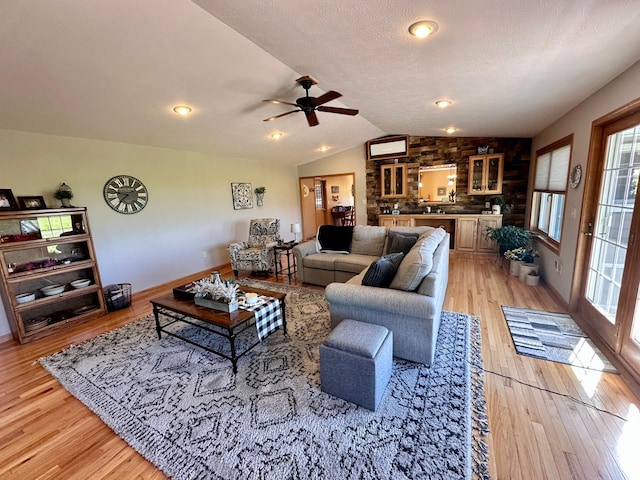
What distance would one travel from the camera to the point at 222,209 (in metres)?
5.46

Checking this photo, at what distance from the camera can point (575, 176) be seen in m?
3.00

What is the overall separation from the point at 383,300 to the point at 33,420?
2624 mm

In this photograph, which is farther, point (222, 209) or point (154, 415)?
point (222, 209)

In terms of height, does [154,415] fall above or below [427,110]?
below

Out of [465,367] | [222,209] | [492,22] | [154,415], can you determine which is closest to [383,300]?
[465,367]

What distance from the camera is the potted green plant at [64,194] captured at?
3.19m

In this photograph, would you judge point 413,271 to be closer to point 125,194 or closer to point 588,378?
point 588,378

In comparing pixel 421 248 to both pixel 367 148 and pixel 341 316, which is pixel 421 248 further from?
pixel 367 148

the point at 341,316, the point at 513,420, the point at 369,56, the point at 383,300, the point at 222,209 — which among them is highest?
the point at 369,56

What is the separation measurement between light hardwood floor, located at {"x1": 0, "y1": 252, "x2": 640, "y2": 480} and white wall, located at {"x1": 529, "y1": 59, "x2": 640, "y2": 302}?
140 cm

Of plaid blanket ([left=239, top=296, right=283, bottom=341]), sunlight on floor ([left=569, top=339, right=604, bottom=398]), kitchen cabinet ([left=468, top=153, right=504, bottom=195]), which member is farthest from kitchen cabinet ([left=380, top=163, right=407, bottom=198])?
plaid blanket ([left=239, top=296, right=283, bottom=341])

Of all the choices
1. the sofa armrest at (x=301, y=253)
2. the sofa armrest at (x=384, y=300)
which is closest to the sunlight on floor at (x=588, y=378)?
the sofa armrest at (x=384, y=300)

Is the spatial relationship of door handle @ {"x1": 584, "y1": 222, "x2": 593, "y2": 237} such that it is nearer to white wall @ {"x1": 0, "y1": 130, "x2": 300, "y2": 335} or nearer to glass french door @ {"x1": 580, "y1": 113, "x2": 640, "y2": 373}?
glass french door @ {"x1": 580, "y1": 113, "x2": 640, "y2": 373}

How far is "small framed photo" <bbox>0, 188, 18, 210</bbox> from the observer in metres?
2.81
